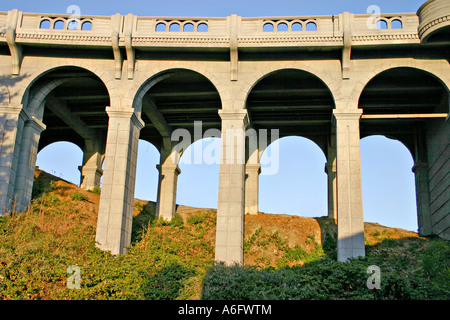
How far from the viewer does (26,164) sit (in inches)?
971

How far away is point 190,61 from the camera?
24.8m

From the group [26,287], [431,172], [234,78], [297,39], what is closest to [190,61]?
[234,78]

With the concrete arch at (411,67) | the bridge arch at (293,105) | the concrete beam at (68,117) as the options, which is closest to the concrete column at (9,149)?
the concrete beam at (68,117)

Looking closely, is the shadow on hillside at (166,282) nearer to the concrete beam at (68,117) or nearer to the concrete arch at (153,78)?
the concrete arch at (153,78)

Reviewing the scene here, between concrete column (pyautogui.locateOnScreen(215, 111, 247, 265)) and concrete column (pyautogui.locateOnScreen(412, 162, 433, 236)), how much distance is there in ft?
36.5

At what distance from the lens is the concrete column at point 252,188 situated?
31.2 metres

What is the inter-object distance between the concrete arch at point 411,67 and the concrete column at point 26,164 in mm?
14113

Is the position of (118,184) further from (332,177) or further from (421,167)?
(421,167)

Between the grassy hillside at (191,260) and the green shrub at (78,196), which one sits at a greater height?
the green shrub at (78,196)

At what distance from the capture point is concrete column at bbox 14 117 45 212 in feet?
79.8

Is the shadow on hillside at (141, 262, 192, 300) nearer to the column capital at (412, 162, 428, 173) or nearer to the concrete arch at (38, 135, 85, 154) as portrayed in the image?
the column capital at (412, 162, 428, 173)

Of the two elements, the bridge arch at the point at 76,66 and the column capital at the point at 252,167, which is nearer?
the bridge arch at the point at 76,66

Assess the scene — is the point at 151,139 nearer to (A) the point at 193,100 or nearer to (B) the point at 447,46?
(A) the point at 193,100
